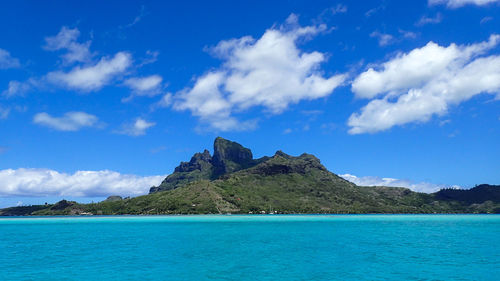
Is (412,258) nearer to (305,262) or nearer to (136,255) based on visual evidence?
(305,262)

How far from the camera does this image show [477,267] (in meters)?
57.6

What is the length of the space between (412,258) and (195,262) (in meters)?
41.3

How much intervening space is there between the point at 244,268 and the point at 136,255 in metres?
29.2

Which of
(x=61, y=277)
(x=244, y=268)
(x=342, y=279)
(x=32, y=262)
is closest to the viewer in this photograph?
(x=342, y=279)

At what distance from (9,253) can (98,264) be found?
32959 millimetres

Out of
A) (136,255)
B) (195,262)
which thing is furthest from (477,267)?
(136,255)

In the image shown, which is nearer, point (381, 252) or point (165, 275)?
point (165, 275)

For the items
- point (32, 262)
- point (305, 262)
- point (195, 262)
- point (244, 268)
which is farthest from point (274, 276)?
point (32, 262)

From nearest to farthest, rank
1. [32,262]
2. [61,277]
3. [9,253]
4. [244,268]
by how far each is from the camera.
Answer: [61,277], [244,268], [32,262], [9,253]

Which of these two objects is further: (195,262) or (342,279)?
(195,262)

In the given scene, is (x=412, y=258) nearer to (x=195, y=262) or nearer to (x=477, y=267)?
(x=477, y=267)

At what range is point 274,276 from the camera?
49344 millimetres

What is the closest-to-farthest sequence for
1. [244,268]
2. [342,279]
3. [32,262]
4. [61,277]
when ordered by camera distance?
1. [342,279]
2. [61,277]
3. [244,268]
4. [32,262]

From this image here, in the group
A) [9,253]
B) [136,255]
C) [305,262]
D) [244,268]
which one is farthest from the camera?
[9,253]
